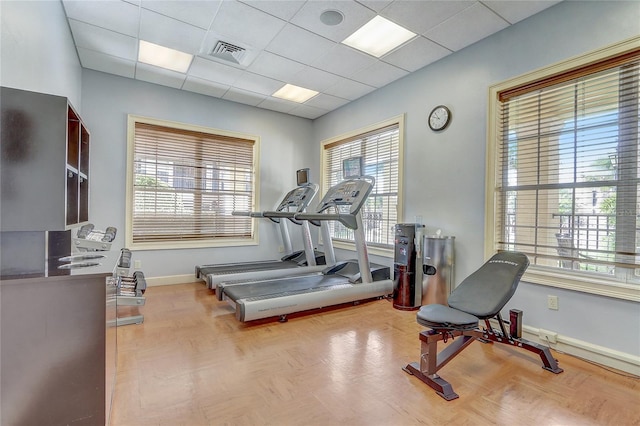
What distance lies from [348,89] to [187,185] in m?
3.07

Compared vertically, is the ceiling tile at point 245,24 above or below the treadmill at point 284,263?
above

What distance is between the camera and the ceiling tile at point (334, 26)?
2881mm

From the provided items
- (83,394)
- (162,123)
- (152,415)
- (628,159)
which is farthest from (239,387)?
(162,123)

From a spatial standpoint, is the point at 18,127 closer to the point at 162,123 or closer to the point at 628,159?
the point at 162,123

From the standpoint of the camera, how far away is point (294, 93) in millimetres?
5184

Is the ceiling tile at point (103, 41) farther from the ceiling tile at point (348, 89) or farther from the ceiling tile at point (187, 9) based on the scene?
the ceiling tile at point (348, 89)

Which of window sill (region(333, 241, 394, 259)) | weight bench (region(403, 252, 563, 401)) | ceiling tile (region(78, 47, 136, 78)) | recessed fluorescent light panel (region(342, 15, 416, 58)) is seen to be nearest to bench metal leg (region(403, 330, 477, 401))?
weight bench (region(403, 252, 563, 401))

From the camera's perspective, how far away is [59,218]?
1.56 metres

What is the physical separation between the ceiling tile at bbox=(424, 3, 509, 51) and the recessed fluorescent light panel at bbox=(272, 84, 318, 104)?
2.17m

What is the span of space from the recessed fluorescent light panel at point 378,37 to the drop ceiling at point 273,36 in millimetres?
83

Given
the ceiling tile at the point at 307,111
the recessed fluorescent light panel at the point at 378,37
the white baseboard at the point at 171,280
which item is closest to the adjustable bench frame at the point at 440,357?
the recessed fluorescent light panel at the point at 378,37

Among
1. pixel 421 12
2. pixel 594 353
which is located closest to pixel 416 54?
pixel 421 12

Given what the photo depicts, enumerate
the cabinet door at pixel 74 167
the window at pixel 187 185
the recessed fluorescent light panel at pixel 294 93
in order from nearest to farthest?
the cabinet door at pixel 74 167
the window at pixel 187 185
the recessed fluorescent light panel at pixel 294 93

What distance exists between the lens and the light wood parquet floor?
6.05ft
